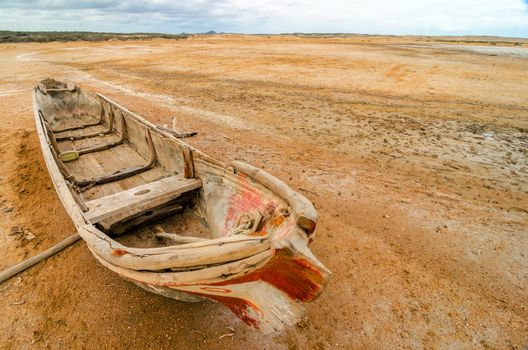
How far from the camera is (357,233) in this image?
4348mm

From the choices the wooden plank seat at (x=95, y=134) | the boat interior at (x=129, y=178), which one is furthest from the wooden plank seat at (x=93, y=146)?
the wooden plank seat at (x=95, y=134)

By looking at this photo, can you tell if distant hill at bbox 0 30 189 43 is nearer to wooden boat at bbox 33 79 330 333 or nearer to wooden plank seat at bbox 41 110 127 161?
wooden plank seat at bbox 41 110 127 161

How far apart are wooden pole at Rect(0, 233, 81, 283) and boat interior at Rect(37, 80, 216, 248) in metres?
0.63

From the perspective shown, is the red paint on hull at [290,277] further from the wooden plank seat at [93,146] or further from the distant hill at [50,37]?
the distant hill at [50,37]

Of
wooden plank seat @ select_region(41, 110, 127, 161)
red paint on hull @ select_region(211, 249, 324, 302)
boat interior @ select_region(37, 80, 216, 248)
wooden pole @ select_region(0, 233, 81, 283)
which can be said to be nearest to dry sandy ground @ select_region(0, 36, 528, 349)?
wooden pole @ select_region(0, 233, 81, 283)

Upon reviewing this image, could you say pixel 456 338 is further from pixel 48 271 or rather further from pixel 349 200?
pixel 48 271

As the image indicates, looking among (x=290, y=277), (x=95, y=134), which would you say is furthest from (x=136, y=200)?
(x=95, y=134)

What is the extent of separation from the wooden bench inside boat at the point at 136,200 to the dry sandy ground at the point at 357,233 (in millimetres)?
823

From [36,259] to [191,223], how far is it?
6.65 feet

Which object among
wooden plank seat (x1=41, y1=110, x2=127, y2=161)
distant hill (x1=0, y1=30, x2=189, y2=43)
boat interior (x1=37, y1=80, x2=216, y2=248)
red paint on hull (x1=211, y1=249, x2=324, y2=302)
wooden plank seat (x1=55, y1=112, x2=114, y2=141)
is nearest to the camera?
red paint on hull (x1=211, y1=249, x2=324, y2=302)

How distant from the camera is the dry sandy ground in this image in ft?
9.60

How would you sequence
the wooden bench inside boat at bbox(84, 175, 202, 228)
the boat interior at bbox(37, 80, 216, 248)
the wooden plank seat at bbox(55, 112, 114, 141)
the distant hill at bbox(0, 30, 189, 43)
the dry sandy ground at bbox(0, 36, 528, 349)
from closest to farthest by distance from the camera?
the dry sandy ground at bbox(0, 36, 528, 349)
the wooden bench inside boat at bbox(84, 175, 202, 228)
the boat interior at bbox(37, 80, 216, 248)
the wooden plank seat at bbox(55, 112, 114, 141)
the distant hill at bbox(0, 30, 189, 43)

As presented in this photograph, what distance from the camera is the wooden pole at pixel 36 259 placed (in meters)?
3.48

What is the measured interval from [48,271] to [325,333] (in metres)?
3.51
